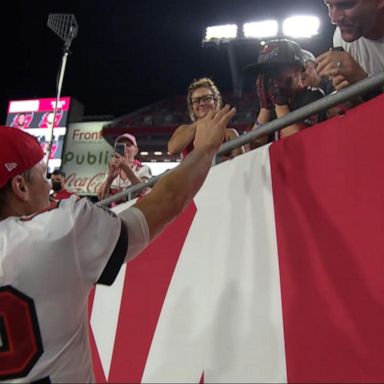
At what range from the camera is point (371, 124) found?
1625mm

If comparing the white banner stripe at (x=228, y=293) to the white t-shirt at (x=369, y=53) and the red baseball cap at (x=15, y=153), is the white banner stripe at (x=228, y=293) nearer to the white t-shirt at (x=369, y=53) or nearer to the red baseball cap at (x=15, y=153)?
the white t-shirt at (x=369, y=53)

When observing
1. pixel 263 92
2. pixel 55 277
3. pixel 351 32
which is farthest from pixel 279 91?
pixel 55 277

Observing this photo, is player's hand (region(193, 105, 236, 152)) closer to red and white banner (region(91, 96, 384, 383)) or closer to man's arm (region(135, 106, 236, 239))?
man's arm (region(135, 106, 236, 239))

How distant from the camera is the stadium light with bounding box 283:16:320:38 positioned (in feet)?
53.9

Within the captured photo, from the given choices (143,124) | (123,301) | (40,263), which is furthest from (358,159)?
(143,124)

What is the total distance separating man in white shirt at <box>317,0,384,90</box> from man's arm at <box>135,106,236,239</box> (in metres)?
0.37

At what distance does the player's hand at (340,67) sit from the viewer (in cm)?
167

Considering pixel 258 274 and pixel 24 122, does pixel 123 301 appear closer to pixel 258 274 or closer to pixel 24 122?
pixel 258 274

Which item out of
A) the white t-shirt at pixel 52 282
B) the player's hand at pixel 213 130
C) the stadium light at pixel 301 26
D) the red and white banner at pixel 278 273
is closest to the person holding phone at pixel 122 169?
the red and white banner at pixel 278 273

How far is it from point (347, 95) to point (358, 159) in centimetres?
22

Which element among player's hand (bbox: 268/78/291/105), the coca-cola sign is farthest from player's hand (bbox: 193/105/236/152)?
the coca-cola sign

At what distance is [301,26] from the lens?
16797 millimetres

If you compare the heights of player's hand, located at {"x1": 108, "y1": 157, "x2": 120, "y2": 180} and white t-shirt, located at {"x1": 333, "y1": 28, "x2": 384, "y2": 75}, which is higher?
player's hand, located at {"x1": 108, "y1": 157, "x2": 120, "y2": 180}

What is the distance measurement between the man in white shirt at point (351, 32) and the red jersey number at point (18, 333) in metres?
1.19
